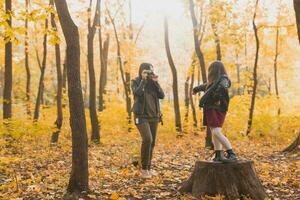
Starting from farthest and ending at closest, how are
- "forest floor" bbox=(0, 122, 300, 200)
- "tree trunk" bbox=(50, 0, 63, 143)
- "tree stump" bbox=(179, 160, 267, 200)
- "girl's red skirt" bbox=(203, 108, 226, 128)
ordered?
"tree trunk" bbox=(50, 0, 63, 143) < "forest floor" bbox=(0, 122, 300, 200) < "girl's red skirt" bbox=(203, 108, 226, 128) < "tree stump" bbox=(179, 160, 267, 200)

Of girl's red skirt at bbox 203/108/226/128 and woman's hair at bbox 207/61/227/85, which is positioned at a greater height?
woman's hair at bbox 207/61/227/85

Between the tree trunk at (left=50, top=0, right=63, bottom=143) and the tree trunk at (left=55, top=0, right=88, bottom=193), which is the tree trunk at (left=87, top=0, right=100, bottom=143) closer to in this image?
the tree trunk at (left=50, top=0, right=63, bottom=143)

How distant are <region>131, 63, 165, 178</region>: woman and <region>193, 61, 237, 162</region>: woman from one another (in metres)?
1.95

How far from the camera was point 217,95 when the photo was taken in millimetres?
6906

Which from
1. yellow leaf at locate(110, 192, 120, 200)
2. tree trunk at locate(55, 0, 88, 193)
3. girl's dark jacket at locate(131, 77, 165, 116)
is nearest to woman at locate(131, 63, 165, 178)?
girl's dark jacket at locate(131, 77, 165, 116)

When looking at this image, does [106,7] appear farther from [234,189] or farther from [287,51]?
[234,189]

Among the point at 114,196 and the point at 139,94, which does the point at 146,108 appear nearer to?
the point at 139,94

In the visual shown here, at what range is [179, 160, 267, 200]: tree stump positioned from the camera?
6.65m

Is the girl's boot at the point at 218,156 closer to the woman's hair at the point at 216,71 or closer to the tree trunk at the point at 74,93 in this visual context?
the woman's hair at the point at 216,71

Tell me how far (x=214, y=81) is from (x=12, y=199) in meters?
3.83

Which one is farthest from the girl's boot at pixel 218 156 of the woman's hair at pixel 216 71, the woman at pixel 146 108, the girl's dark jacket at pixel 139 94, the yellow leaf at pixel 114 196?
the girl's dark jacket at pixel 139 94

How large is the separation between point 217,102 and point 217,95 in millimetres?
151

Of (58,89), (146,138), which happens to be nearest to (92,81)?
(58,89)

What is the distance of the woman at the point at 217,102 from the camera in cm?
690
